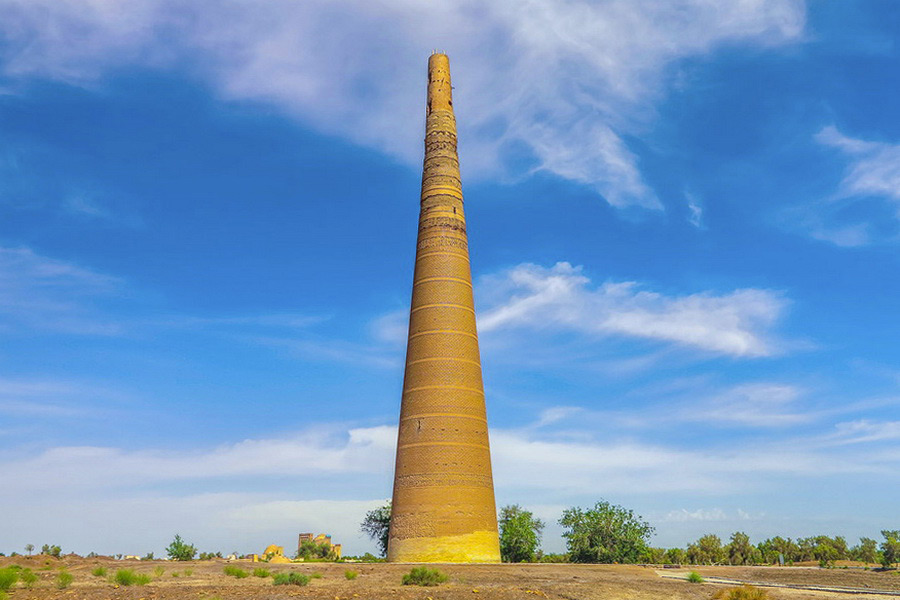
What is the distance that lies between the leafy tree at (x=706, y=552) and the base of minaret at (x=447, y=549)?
24999 millimetres

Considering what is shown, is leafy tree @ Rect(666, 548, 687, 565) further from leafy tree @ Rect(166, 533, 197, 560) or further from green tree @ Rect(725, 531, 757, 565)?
leafy tree @ Rect(166, 533, 197, 560)

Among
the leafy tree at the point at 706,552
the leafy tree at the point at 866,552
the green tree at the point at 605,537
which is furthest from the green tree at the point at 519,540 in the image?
the leafy tree at the point at 866,552

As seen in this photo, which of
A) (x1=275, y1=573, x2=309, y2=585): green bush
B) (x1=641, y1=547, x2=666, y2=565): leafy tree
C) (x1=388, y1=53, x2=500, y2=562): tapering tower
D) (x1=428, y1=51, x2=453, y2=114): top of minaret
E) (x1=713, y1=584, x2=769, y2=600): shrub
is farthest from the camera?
→ (x1=641, y1=547, x2=666, y2=565): leafy tree

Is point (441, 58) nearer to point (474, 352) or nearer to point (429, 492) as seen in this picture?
point (474, 352)

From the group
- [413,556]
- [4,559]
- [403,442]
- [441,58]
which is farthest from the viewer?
[441,58]

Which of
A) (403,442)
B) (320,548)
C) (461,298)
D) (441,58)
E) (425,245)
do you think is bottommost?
(320,548)

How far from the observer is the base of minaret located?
28.0m

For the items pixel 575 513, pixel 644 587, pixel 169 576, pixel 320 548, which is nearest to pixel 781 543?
pixel 575 513

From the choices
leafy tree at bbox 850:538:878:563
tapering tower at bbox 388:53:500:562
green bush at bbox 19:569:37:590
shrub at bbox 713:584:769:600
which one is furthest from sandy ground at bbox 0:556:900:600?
leafy tree at bbox 850:538:878:563

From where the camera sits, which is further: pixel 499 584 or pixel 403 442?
pixel 403 442

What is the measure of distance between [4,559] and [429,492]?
1535cm

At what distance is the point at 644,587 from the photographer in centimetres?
1848

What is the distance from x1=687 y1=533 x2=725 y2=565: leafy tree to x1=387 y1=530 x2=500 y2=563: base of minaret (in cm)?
2500

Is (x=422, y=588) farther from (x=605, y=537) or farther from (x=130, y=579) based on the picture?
(x=605, y=537)
